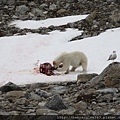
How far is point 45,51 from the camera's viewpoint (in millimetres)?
16781

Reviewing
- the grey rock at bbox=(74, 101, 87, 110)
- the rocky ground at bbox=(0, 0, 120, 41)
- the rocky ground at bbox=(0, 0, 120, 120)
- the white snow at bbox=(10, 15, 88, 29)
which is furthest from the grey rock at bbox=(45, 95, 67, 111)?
the white snow at bbox=(10, 15, 88, 29)

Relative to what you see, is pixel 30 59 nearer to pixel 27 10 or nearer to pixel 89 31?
pixel 89 31

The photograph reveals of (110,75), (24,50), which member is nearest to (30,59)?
(24,50)

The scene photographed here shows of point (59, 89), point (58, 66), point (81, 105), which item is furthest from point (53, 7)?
point (81, 105)

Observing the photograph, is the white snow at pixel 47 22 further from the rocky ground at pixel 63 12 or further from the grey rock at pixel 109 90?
the grey rock at pixel 109 90

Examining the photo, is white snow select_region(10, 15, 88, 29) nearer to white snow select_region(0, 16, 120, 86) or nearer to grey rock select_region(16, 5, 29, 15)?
grey rock select_region(16, 5, 29, 15)

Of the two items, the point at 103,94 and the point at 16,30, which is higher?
the point at 16,30

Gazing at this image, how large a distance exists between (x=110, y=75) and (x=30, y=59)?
658cm

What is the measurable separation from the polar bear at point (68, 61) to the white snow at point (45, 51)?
251mm

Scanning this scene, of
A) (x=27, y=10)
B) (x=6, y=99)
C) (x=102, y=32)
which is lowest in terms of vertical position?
(x=6, y=99)

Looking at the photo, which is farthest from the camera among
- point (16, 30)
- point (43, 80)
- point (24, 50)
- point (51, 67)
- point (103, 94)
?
point (16, 30)

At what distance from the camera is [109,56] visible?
15.0 meters

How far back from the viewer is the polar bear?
1314 cm

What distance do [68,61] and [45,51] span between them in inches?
146
